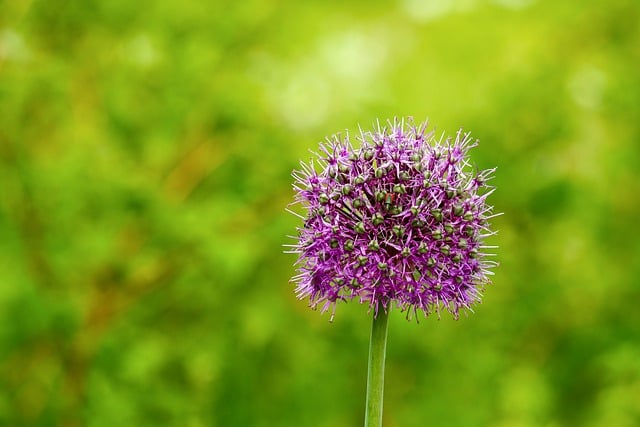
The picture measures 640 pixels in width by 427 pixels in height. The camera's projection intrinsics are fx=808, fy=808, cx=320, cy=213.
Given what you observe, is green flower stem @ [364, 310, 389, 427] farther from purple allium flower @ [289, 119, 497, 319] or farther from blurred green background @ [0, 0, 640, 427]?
blurred green background @ [0, 0, 640, 427]

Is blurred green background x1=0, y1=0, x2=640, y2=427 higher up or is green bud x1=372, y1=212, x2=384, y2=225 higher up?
blurred green background x1=0, y1=0, x2=640, y2=427

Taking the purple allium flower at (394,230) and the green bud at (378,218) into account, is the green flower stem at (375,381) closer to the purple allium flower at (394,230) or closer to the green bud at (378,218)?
the purple allium flower at (394,230)

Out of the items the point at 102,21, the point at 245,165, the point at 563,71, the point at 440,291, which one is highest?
the point at 563,71

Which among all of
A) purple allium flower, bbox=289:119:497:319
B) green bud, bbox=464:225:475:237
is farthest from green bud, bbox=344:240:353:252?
green bud, bbox=464:225:475:237

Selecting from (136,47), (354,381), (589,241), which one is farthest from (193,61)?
(589,241)

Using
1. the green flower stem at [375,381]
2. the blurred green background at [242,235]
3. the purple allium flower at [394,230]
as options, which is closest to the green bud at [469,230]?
the purple allium flower at [394,230]

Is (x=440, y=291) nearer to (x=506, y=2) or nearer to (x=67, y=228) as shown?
(x=67, y=228)
